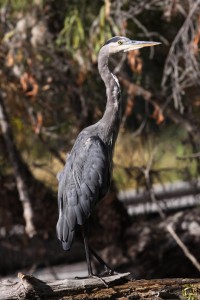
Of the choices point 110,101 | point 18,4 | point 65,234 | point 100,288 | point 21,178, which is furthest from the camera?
point 21,178

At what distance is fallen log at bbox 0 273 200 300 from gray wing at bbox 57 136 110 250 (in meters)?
0.82

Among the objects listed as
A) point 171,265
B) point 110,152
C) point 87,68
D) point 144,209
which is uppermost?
point 87,68

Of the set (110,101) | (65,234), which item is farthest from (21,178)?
(65,234)

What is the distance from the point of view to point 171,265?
8.17 meters

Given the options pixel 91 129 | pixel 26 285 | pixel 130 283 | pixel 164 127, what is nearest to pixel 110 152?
pixel 91 129

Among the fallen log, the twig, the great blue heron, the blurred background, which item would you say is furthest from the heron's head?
the twig

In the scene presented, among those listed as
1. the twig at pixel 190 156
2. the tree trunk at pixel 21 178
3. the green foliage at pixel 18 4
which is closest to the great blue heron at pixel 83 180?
the twig at pixel 190 156

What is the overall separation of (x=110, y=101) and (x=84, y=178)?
0.65 m

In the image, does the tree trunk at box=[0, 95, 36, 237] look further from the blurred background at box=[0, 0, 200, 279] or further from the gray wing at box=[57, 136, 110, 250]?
the gray wing at box=[57, 136, 110, 250]

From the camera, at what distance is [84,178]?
5117 mm

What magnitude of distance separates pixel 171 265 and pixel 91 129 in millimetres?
3276

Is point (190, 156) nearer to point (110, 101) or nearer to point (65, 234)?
point (110, 101)

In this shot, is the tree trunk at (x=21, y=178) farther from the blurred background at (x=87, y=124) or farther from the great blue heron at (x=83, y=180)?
the great blue heron at (x=83, y=180)

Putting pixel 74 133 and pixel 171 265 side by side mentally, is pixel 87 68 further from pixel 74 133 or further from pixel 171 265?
pixel 171 265
